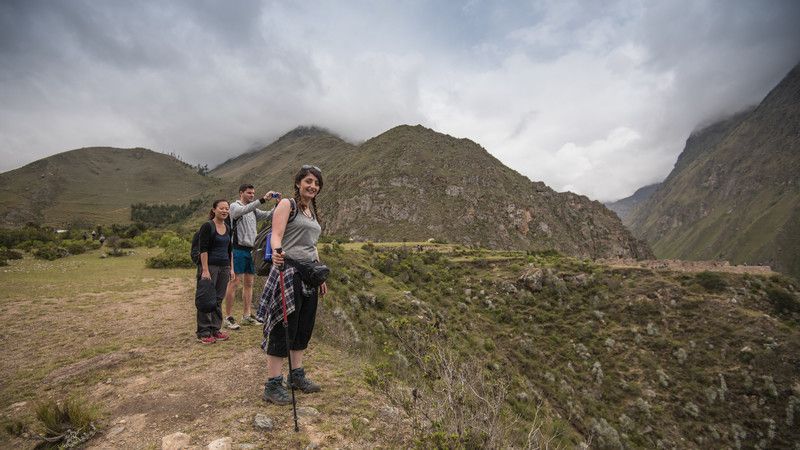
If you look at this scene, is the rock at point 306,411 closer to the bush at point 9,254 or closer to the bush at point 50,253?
the bush at point 50,253

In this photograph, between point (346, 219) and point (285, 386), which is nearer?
point (285, 386)

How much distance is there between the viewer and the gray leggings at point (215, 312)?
6.83 m

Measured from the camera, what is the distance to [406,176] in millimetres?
90250

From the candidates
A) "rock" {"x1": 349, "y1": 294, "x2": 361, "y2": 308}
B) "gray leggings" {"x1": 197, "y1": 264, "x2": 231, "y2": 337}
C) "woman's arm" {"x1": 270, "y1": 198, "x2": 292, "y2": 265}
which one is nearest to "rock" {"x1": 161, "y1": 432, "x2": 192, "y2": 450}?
"woman's arm" {"x1": 270, "y1": 198, "x2": 292, "y2": 265}

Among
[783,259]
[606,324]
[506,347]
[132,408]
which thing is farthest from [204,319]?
[783,259]

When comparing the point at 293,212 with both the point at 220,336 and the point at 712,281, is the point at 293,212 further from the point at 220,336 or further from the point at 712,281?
the point at 712,281

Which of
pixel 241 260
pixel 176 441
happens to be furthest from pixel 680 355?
pixel 176 441

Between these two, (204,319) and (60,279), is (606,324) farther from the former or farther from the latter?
A: (60,279)

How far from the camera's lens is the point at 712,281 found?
80.8 feet

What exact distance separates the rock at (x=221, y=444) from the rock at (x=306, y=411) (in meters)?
0.75

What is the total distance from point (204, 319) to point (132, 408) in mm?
2628

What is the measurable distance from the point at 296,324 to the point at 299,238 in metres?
0.98

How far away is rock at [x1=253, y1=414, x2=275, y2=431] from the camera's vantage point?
3.86 meters

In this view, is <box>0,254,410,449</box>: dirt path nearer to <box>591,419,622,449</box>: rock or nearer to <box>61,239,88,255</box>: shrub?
<box>61,239,88,255</box>: shrub
